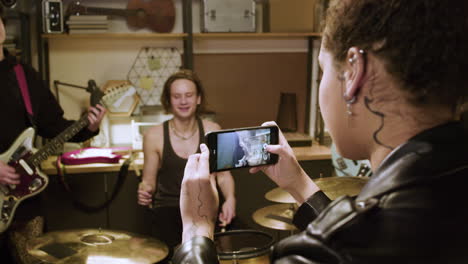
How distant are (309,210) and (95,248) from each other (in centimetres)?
124

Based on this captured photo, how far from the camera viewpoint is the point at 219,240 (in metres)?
2.17

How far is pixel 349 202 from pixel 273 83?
358 centimetres

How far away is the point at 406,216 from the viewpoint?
57 centimetres

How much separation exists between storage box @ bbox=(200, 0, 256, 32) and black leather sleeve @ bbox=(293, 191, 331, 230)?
2.75 m

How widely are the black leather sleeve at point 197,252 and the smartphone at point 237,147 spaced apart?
0.34 metres

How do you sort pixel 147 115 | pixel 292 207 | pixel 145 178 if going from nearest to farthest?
pixel 292 207, pixel 145 178, pixel 147 115

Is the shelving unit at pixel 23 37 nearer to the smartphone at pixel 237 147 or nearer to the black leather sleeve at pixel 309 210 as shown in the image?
the smartphone at pixel 237 147

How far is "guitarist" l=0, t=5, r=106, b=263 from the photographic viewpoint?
2.54m

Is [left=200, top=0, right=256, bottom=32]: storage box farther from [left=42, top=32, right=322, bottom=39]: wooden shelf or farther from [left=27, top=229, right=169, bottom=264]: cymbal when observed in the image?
[left=27, top=229, right=169, bottom=264]: cymbal

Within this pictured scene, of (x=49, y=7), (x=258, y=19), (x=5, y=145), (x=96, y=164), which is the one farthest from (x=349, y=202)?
(x=258, y=19)

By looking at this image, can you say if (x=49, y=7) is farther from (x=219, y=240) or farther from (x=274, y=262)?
(x=274, y=262)

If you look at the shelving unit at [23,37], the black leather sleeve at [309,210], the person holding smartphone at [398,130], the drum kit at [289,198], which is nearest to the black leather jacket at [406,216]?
the person holding smartphone at [398,130]

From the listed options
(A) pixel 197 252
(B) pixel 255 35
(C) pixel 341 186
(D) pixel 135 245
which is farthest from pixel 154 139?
(A) pixel 197 252

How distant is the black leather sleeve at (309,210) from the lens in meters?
1.02
